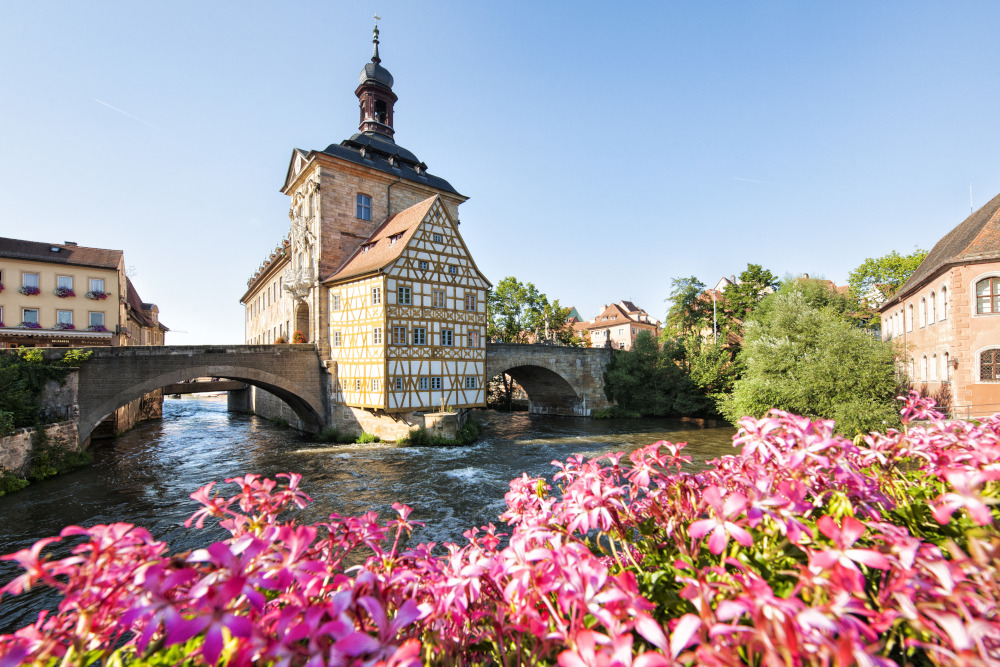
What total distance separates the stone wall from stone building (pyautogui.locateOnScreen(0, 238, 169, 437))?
931 centimetres

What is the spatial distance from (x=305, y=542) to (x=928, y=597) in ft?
5.43

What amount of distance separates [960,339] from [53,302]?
132 ft

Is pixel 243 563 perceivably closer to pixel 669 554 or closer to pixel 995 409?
pixel 669 554

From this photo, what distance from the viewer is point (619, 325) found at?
206 feet

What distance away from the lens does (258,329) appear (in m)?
39.3

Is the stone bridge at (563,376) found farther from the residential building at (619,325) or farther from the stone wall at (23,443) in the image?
the residential building at (619,325)

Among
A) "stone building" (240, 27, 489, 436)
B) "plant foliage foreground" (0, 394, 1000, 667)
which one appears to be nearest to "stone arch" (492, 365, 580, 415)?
"stone building" (240, 27, 489, 436)

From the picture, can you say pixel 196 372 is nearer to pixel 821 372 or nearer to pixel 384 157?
pixel 384 157

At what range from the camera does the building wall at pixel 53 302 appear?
22.2 m

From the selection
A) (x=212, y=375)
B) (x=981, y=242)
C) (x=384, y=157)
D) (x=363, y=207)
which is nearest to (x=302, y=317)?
(x=363, y=207)

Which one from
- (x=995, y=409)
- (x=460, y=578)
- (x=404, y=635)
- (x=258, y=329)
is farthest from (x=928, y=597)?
(x=258, y=329)

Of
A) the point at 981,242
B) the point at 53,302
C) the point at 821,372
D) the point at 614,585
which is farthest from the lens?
the point at 53,302

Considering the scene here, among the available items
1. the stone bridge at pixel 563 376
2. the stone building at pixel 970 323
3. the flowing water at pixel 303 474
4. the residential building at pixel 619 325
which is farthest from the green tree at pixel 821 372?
the residential building at pixel 619 325

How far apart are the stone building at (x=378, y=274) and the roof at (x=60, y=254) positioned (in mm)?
10400
